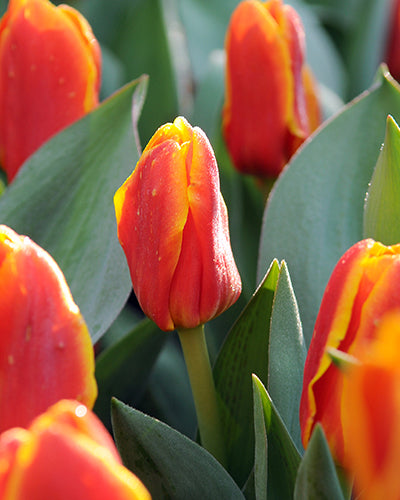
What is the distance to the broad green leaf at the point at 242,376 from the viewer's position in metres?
0.49

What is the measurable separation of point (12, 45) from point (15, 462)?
398 mm

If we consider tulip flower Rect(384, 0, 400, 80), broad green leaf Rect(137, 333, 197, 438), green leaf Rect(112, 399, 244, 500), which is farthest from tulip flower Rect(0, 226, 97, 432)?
tulip flower Rect(384, 0, 400, 80)

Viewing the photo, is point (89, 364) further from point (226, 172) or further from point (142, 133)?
point (142, 133)

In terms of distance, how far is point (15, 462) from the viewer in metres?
0.25

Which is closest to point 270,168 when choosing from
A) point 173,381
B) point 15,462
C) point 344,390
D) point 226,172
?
point 226,172

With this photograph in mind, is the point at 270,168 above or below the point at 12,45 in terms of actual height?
below

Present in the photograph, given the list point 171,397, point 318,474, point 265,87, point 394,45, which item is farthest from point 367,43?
point 318,474

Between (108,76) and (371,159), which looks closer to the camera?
(371,159)

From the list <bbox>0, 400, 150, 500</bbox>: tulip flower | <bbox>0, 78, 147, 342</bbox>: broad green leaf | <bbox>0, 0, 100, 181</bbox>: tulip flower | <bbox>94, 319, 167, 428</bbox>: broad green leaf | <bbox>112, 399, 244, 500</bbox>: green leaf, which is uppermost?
<bbox>0, 0, 100, 181</bbox>: tulip flower

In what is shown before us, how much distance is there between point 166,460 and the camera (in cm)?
41

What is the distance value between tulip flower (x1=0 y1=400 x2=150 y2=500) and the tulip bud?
16 cm

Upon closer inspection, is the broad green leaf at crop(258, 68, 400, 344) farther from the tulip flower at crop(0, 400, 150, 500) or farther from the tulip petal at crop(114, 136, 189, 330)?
the tulip flower at crop(0, 400, 150, 500)

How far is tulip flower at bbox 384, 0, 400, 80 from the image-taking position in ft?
3.24

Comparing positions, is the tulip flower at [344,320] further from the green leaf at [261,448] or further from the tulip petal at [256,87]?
the tulip petal at [256,87]
